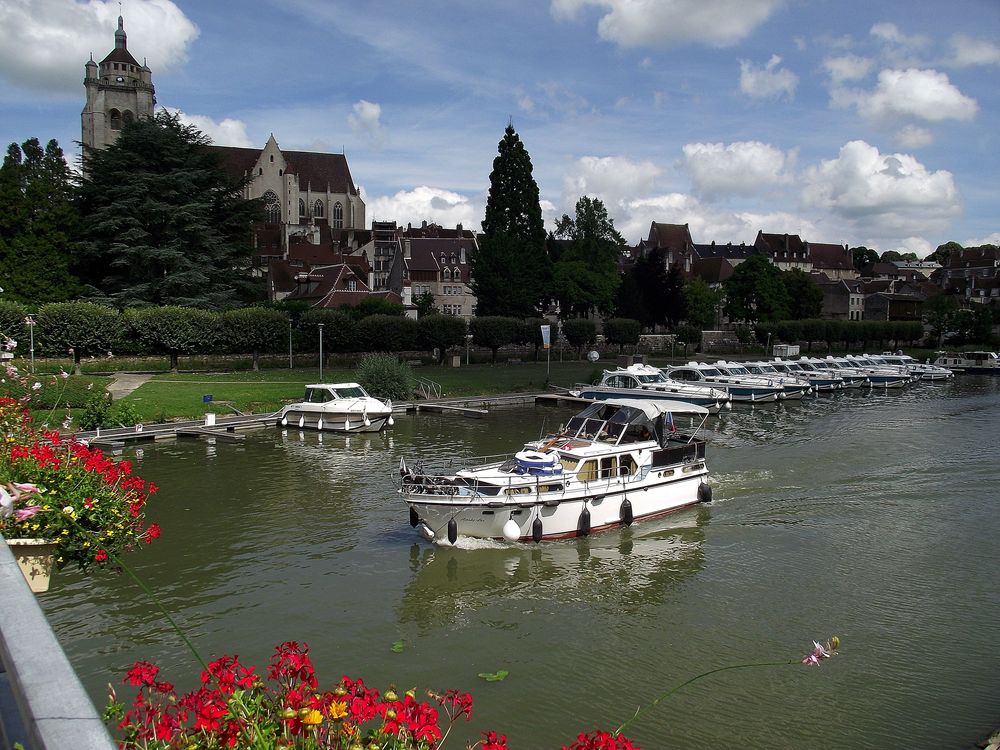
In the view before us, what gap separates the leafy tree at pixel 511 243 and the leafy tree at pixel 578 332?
418 centimetres

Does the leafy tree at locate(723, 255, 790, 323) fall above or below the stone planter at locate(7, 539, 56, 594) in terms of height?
above

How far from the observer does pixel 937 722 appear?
40.3 feet

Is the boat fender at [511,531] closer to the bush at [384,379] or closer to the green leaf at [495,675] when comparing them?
the green leaf at [495,675]

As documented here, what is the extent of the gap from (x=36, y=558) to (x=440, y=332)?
59427 mm

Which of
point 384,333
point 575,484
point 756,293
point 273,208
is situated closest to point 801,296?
point 756,293

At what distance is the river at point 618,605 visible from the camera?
12.7m

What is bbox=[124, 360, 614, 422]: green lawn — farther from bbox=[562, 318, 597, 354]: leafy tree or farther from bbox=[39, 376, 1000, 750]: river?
bbox=[39, 376, 1000, 750]: river

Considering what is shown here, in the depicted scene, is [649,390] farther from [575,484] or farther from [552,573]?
[552,573]

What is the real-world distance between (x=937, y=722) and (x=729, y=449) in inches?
919

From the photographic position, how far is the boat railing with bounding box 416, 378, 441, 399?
49.2 m

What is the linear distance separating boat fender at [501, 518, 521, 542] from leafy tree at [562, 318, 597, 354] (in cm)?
6212

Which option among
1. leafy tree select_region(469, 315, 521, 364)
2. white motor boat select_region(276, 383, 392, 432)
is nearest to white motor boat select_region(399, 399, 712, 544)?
white motor boat select_region(276, 383, 392, 432)

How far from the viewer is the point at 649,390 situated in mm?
50625

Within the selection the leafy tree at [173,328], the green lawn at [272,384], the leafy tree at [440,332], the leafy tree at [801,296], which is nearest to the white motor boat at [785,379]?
the green lawn at [272,384]
